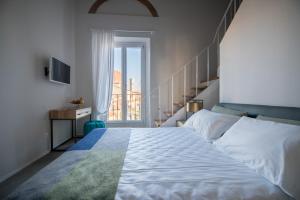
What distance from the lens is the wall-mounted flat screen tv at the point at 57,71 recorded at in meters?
3.06

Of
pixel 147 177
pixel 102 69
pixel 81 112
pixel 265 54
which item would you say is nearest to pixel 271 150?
pixel 147 177

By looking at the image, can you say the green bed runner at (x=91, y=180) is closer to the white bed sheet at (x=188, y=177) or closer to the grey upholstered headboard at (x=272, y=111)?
the white bed sheet at (x=188, y=177)

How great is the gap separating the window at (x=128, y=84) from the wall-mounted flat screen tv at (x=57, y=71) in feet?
4.45

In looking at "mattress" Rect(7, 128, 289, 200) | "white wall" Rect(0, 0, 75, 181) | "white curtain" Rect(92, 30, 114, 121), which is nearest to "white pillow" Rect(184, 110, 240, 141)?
"mattress" Rect(7, 128, 289, 200)

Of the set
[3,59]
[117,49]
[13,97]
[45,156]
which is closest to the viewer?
[3,59]

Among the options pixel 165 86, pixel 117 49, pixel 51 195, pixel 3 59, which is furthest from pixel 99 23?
pixel 51 195

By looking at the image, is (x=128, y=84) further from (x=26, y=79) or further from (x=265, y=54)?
(x=265, y=54)

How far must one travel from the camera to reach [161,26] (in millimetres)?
4574

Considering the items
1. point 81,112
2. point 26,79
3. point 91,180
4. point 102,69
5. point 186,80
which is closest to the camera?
point 91,180

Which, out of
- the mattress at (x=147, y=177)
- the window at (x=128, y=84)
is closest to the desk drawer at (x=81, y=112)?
the window at (x=128, y=84)

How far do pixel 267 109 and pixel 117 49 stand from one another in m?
3.87

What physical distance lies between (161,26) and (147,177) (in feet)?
13.9

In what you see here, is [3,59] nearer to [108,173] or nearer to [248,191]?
[108,173]

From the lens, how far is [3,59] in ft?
6.95
